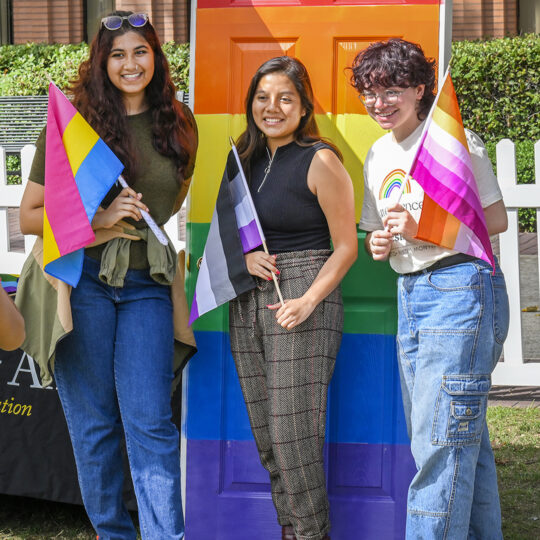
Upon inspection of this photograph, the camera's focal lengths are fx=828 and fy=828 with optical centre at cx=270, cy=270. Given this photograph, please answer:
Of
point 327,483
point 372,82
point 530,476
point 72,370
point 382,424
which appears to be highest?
point 372,82

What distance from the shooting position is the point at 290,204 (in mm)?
2959

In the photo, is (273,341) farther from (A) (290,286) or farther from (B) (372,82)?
(B) (372,82)

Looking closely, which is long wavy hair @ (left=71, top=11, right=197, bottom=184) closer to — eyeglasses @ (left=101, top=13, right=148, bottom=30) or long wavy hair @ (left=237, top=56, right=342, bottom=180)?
eyeglasses @ (left=101, top=13, right=148, bottom=30)

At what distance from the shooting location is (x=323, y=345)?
9.78 ft

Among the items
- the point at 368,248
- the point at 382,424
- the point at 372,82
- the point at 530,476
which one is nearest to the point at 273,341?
the point at 368,248

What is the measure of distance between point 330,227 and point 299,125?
16.0 inches

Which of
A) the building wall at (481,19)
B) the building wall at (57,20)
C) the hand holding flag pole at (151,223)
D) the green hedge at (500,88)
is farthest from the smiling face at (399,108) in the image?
the building wall at (57,20)

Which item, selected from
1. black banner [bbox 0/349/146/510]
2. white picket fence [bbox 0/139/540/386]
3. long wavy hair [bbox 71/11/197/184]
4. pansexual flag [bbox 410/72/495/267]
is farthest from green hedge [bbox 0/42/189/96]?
pansexual flag [bbox 410/72/495/267]

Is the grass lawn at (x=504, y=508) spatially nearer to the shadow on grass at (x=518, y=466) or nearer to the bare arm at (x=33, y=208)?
the shadow on grass at (x=518, y=466)

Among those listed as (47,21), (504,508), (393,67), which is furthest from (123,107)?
(47,21)

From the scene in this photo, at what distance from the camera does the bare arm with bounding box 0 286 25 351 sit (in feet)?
5.29

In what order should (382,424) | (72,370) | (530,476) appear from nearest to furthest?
(72,370), (382,424), (530,476)

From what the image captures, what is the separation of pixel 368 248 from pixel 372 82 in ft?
2.04

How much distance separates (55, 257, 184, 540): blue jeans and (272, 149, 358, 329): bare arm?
19.4 inches
